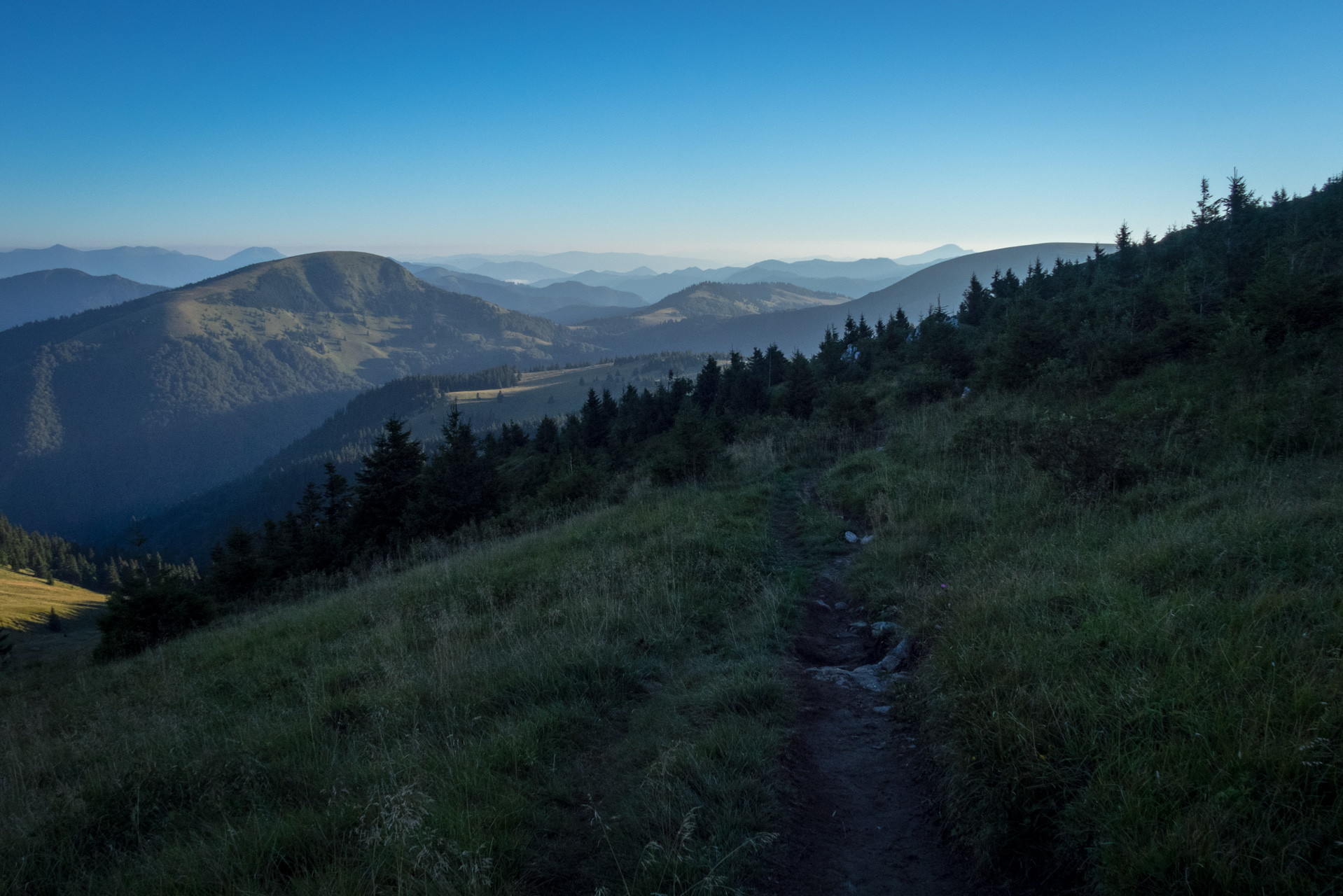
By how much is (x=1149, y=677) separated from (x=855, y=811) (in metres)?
1.97

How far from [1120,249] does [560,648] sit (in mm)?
52755

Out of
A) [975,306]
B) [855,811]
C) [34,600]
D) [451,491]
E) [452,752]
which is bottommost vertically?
[34,600]

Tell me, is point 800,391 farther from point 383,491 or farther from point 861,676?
point 861,676

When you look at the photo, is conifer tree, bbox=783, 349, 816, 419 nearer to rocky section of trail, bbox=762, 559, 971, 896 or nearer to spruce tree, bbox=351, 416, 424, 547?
spruce tree, bbox=351, 416, 424, 547

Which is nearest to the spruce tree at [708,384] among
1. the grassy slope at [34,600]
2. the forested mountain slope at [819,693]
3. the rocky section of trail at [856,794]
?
the forested mountain slope at [819,693]

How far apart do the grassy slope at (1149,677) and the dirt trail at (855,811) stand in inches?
11.0

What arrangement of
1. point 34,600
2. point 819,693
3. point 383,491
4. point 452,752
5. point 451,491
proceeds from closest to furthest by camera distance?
point 452,752 < point 819,693 < point 451,491 < point 383,491 < point 34,600

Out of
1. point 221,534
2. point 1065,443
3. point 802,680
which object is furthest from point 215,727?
point 221,534

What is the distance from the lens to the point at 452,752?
418 centimetres

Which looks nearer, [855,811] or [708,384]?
[855,811]

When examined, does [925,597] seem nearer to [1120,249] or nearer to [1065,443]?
[1065,443]

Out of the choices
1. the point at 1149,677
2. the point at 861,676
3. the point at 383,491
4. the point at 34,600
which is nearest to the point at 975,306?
the point at 383,491

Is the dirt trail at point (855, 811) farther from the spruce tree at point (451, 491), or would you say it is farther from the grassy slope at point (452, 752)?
the spruce tree at point (451, 491)

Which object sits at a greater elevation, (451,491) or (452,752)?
(452,752)
